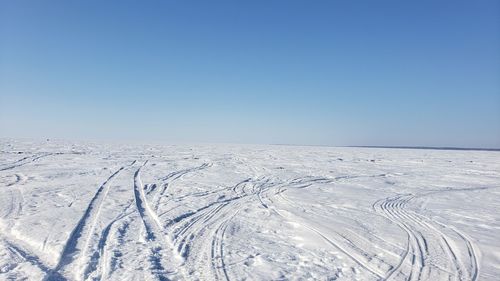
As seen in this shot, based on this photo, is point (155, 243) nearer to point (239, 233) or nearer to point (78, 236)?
point (78, 236)

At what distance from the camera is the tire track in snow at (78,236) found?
4.13 metres

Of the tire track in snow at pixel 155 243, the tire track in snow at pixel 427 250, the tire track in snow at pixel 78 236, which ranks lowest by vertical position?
the tire track in snow at pixel 78 236

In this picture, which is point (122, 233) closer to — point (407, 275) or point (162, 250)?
point (162, 250)

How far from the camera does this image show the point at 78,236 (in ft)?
17.7

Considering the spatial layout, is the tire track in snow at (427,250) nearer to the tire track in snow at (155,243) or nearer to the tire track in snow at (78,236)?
the tire track in snow at (155,243)

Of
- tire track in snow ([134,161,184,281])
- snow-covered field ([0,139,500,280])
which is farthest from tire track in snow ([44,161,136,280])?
tire track in snow ([134,161,184,281])

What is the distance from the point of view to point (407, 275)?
13.9 ft

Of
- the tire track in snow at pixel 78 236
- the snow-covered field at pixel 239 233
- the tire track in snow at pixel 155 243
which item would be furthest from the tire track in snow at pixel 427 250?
the tire track in snow at pixel 78 236

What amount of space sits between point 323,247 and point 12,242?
5.01 meters

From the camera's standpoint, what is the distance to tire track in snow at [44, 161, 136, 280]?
4.13 m

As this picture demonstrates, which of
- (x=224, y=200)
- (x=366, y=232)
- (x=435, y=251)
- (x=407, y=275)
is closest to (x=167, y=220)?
(x=224, y=200)

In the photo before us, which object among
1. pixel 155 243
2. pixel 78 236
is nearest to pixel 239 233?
pixel 155 243

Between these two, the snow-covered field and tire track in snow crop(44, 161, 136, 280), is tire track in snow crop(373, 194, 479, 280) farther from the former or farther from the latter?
tire track in snow crop(44, 161, 136, 280)

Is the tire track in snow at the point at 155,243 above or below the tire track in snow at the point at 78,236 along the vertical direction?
above
